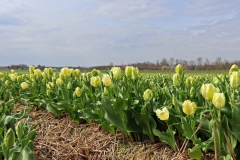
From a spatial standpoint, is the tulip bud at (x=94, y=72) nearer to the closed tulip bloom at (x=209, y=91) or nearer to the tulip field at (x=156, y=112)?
the tulip field at (x=156, y=112)

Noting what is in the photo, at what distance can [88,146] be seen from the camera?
8.96ft

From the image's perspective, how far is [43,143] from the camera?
296cm

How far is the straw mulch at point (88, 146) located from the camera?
2.41 metres

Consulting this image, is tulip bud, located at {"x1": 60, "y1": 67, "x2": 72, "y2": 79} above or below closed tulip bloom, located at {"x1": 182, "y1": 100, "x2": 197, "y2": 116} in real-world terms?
above

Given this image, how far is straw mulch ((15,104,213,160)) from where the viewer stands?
7.92 ft

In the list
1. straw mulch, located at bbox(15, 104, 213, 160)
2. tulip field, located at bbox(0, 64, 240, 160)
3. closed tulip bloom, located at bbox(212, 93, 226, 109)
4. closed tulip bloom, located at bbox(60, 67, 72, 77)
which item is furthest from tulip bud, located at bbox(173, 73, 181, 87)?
closed tulip bloom, located at bbox(60, 67, 72, 77)

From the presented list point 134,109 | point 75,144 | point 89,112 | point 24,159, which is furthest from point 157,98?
point 24,159

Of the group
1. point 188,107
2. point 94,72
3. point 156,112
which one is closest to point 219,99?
point 188,107

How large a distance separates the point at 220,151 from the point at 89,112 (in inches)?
54.6

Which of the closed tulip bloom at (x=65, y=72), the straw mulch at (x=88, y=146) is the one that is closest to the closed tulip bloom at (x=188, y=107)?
the straw mulch at (x=88, y=146)

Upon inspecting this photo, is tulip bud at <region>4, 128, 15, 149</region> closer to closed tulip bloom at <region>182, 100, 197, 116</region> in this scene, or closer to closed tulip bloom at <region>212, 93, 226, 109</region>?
closed tulip bloom at <region>182, 100, 197, 116</region>

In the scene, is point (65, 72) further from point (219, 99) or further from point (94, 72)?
point (219, 99)

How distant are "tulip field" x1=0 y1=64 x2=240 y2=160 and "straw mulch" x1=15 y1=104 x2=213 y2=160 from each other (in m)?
0.08

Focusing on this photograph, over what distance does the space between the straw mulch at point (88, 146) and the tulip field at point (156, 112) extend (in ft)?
0.25
